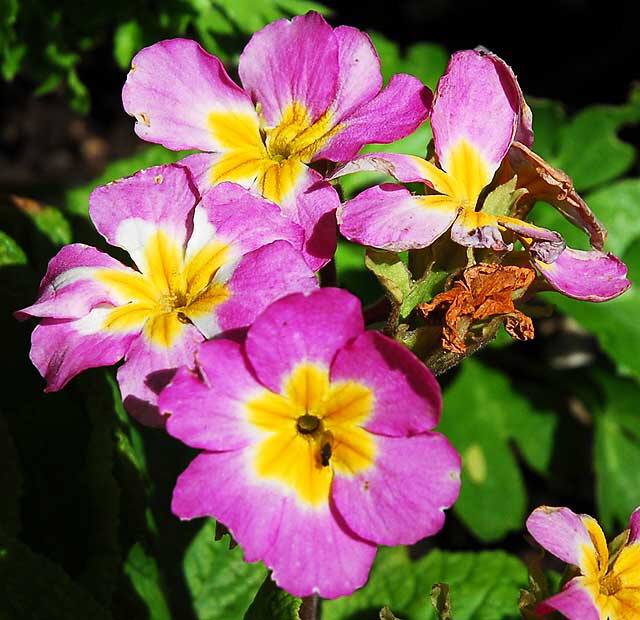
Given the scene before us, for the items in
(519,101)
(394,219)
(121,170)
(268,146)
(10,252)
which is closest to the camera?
(394,219)

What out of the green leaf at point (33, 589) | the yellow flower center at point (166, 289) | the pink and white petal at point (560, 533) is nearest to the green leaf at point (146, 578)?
the green leaf at point (33, 589)

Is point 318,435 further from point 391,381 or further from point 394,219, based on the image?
point 394,219

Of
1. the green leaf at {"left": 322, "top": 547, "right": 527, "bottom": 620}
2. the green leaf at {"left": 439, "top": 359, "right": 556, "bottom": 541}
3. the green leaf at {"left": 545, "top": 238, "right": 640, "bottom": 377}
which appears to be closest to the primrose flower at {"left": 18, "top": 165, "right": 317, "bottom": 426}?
the green leaf at {"left": 322, "top": 547, "right": 527, "bottom": 620}

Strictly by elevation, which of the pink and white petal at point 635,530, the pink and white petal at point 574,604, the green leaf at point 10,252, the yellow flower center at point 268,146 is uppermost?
the yellow flower center at point 268,146

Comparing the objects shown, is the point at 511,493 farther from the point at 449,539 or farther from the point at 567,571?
the point at 567,571

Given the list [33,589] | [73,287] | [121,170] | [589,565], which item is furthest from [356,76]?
[121,170]

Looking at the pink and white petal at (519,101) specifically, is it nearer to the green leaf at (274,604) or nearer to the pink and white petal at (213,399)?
the pink and white petal at (213,399)
